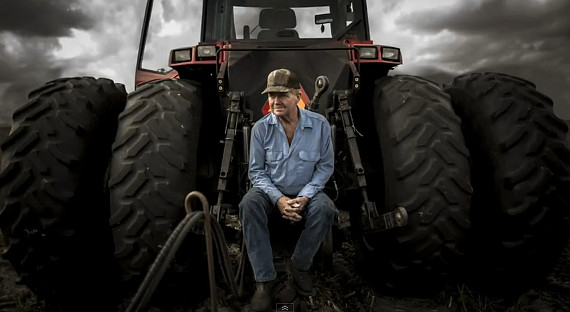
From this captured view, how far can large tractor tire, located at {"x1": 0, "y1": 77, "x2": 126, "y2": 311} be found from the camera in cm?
285

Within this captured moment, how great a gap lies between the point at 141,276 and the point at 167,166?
2.03 ft

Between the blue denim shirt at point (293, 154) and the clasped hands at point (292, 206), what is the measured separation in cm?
13

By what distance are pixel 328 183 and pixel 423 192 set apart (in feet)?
2.05

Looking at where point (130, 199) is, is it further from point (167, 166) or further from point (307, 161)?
point (307, 161)

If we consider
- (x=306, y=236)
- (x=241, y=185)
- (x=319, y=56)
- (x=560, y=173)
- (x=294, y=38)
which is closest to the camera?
(x=306, y=236)

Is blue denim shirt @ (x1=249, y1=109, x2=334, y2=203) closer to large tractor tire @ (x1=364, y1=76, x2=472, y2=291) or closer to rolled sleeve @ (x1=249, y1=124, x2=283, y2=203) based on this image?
rolled sleeve @ (x1=249, y1=124, x2=283, y2=203)

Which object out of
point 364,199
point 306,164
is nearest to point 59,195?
A: point 306,164

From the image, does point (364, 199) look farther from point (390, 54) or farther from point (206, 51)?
point (206, 51)

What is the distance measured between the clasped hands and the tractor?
13.1 inches

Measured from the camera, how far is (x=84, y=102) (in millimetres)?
3189

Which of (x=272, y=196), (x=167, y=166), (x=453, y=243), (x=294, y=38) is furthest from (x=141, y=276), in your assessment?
(x=294, y=38)

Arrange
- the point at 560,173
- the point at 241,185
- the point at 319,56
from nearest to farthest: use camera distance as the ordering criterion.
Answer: the point at 560,173, the point at 241,185, the point at 319,56

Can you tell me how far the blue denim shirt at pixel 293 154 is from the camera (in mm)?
2805

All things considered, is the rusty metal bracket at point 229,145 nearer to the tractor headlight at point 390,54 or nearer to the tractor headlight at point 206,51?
the tractor headlight at point 206,51
